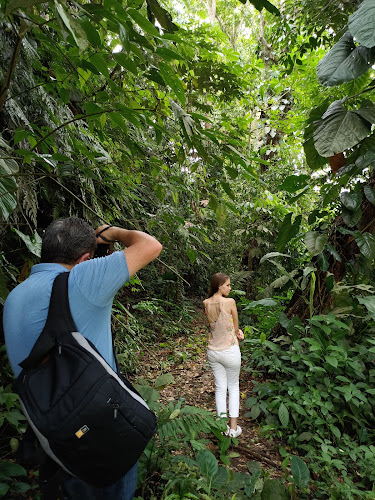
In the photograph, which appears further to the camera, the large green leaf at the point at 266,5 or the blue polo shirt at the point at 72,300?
the blue polo shirt at the point at 72,300

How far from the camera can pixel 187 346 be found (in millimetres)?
5863

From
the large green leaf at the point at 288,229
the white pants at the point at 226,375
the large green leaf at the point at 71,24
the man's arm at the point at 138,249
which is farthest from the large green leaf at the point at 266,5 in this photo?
the white pants at the point at 226,375

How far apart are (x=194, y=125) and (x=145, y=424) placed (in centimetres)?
118

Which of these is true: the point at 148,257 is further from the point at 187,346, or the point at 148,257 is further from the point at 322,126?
the point at 187,346

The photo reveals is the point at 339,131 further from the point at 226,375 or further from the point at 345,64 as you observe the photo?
the point at 226,375

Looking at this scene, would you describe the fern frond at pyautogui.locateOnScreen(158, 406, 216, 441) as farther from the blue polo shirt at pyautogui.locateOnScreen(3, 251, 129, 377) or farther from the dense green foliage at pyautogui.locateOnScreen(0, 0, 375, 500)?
the blue polo shirt at pyautogui.locateOnScreen(3, 251, 129, 377)

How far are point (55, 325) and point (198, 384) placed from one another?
367cm

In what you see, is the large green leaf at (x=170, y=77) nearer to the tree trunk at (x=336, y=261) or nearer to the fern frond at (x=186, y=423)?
the fern frond at (x=186, y=423)

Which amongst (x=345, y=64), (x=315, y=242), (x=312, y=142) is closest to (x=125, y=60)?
(x=345, y=64)

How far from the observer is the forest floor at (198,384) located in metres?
2.93

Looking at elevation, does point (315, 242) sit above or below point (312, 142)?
below

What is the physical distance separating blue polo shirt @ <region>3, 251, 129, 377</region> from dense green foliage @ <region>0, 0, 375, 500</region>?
1.25 feet

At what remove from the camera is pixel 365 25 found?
45.1 inches

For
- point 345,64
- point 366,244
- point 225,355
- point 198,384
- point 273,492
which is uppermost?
point 345,64
